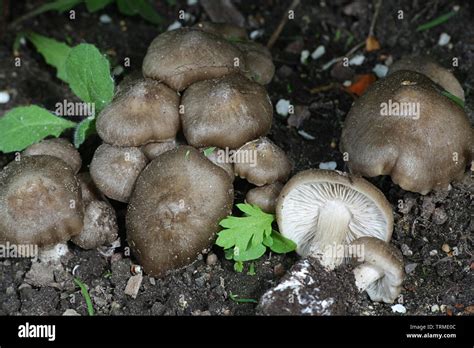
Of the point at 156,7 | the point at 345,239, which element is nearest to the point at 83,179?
the point at 345,239

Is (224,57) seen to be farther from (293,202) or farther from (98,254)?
(98,254)

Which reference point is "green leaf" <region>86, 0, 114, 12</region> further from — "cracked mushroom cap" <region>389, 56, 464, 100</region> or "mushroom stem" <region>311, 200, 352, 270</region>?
"mushroom stem" <region>311, 200, 352, 270</region>

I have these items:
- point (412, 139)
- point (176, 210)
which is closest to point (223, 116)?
point (176, 210)

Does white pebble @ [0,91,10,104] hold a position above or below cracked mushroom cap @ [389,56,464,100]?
below

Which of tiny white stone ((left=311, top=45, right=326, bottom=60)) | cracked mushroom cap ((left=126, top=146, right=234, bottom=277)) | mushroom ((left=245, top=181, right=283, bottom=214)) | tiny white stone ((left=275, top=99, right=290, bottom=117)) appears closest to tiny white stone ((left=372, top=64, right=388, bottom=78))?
tiny white stone ((left=311, top=45, right=326, bottom=60))

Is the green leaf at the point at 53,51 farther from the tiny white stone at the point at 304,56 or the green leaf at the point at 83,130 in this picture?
the tiny white stone at the point at 304,56
